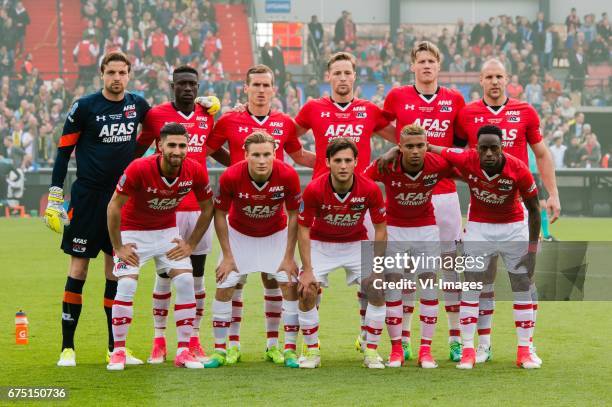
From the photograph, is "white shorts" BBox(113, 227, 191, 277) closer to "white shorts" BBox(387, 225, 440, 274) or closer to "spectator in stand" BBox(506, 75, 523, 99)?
"white shorts" BBox(387, 225, 440, 274)

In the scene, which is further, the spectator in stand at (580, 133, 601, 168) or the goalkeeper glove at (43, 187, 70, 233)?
the spectator in stand at (580, 133, 601, 168)

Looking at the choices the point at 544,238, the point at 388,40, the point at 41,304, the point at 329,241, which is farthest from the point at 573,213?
the point at 329,241

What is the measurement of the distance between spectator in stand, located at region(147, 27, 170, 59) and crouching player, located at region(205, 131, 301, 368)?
2390 centimetres

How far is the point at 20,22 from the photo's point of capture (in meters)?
33.2

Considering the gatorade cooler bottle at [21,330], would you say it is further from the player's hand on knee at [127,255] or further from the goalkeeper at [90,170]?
the player's hand on knee at [127,255]

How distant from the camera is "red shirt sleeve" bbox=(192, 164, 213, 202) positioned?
849 centimetres

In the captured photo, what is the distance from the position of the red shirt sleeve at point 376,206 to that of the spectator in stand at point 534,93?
2339 cm

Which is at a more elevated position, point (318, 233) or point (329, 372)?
point (318, 233)

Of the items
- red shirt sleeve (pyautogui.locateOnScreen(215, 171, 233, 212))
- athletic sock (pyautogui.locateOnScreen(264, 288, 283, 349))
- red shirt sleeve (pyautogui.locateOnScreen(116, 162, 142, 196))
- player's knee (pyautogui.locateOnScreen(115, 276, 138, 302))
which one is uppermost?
red shirt sleeve (pyautogui.locateOnScreen(116, 162, 142, 196))

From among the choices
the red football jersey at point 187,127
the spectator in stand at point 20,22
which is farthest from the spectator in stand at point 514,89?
the red football jersey at point 187,127

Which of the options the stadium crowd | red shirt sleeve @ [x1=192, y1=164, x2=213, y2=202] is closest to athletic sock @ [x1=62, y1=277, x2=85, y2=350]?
red shirt sleeve @ [x1=192, y1=164, x2=213, y2=202]

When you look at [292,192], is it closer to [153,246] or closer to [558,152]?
[153,246]

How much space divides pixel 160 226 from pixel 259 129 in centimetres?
118

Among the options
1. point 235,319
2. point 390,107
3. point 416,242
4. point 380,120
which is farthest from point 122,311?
point 390,107
